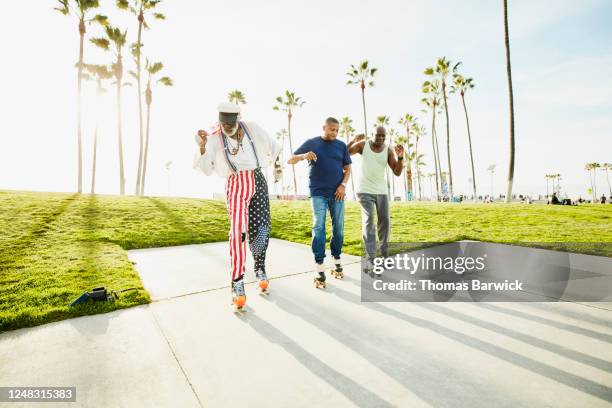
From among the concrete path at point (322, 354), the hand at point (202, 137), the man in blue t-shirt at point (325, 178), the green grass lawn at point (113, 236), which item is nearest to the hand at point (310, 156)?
the man in blue t-shirt at point (325, 178)

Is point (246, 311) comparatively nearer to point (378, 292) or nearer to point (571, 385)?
point (378, 292)

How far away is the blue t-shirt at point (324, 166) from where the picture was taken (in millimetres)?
3818

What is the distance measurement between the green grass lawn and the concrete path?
2.35ft

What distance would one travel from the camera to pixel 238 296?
110 inches

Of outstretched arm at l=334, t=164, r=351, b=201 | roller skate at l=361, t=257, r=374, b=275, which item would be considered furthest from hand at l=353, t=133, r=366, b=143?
roller skate at l=361, t=257, r=374, b=275

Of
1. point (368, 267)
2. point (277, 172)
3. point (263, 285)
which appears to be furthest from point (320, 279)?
point (277, 172)

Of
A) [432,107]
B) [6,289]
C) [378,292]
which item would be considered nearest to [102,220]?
[6,289]

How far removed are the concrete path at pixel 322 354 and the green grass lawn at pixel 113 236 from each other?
0.72m

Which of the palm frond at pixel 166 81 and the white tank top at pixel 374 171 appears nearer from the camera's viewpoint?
the white tank top at pixel 374 171

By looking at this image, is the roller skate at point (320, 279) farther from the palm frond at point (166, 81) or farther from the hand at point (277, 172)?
the palm frond at point (166, 81)

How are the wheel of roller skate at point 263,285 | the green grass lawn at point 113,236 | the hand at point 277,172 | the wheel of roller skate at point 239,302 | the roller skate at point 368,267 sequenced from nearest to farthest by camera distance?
1. the wheel of roller skate at point 239,302
2. the green grass lawn at point 113,236
3. the wheel of roller skate at point 263,285
4. the hand at point 277,172
5. the roller skate at point 368,267

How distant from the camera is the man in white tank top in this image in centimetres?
402

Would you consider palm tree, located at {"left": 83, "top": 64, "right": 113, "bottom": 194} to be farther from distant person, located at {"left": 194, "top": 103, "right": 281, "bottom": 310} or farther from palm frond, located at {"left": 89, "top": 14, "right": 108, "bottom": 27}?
distant person, located at {"left": 194, "top": 103, "right": 281, "bottom": 310}

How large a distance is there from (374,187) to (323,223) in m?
0.89
